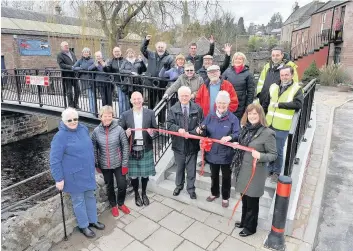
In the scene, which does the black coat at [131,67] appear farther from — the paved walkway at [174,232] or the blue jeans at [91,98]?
the paved walkway at [174,232]

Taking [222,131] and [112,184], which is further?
[112,184]

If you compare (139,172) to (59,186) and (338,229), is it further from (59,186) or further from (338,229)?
(338,229)

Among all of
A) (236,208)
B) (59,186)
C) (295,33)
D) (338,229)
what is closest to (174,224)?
(236,208)

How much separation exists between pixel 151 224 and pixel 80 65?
4902mm

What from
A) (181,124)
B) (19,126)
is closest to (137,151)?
(181,124)

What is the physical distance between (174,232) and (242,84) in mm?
2398

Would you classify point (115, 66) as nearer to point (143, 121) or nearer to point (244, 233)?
point (143, 121)

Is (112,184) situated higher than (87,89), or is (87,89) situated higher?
(87,89)

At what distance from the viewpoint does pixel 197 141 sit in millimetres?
3908

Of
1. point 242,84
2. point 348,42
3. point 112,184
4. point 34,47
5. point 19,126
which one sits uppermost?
point 348,42

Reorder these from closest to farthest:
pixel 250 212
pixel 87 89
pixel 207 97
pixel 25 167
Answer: pixel 250 212 → pixel 207 97 → pixel 87 89 → pixel 25 167

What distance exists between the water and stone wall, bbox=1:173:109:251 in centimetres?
517

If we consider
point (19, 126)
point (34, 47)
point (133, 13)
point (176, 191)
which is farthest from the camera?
point (34, 47)

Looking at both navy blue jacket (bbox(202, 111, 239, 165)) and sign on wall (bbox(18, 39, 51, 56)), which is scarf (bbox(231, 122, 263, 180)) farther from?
sign on wall (bbox(18, 39, 51, 56))
